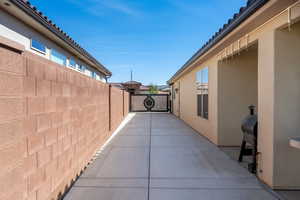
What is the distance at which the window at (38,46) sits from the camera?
5.38m

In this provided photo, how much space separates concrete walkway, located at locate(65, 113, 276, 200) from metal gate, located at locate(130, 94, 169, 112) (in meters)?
14.4

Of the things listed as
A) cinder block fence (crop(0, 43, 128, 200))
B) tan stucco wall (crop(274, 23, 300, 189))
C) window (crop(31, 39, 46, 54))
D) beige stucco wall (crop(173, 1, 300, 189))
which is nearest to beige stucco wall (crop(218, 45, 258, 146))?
beige stucco wall (crop(173, 1, 300, 189))

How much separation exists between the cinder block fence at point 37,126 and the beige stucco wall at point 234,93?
13.8 feet

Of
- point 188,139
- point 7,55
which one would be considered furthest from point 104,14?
point 7,55

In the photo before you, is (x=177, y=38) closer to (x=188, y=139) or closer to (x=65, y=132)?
(x=188, y=139)

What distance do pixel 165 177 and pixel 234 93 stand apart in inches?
144

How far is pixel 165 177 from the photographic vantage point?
3867 millimetres

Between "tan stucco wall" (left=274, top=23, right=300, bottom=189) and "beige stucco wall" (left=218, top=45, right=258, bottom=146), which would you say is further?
"beige stucco wall" (left=218, top=45, right=258, bottom=146)

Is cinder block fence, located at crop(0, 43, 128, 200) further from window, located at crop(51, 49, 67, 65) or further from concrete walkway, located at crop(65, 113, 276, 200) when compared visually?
window, located at crop(51, 49, 67, 65)

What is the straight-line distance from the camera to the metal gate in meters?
20.2

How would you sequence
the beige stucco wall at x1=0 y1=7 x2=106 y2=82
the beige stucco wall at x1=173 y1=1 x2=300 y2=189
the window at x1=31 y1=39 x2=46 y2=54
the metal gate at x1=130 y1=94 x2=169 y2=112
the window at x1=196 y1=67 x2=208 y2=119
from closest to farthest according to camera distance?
the beige stucco wall at x1=173 y1=1 x2=300 y2=189, the beige stucco wall at x1=0 y1=7 x2=106 y2=82, the window at x1=31 y1=39 x2=46 y2=54, the window at x1=196 y1=67 x2=208 y2=119, the metal gate at x1=130 y1=94 x2=169 y2=112

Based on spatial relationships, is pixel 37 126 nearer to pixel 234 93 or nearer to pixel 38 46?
pixel 38 46

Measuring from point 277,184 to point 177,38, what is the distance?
1505 centimetres

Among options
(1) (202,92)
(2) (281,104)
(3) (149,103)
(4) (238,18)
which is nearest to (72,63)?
(1) (202,92)
